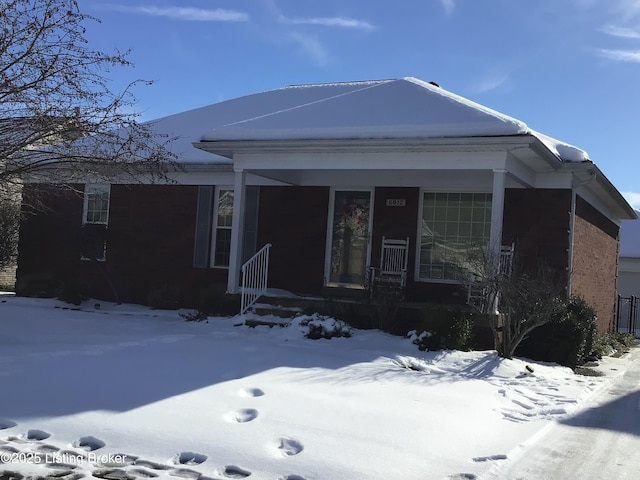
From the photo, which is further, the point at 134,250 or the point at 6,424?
the point at 134,250

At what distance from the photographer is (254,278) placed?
40.7ft

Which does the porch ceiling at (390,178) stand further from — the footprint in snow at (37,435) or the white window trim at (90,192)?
the footprint in snow at (37,435)

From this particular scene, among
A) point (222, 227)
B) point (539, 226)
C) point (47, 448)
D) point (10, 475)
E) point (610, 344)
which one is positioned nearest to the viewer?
point (10, 475)

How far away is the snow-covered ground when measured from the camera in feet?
15.1

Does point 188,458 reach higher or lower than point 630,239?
lower

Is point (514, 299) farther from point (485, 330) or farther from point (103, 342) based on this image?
point (103, 342)

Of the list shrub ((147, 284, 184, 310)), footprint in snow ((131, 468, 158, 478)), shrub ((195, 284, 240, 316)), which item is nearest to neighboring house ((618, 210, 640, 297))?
shrub ((147, 284, 184, 310))

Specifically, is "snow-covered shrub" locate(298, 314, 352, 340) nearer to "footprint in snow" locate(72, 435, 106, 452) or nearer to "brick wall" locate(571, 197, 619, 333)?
"brick wall" locate(571, 197, 619, 333)

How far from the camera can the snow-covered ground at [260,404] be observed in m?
4.60

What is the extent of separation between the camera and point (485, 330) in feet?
32.9

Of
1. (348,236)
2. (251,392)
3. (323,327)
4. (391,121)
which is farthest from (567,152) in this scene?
(251,392)

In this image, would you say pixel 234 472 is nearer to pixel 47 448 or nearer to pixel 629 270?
pixel 47 448

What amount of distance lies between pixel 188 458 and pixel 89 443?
822mm

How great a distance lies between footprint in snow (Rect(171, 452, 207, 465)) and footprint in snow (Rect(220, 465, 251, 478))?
0.75ft
